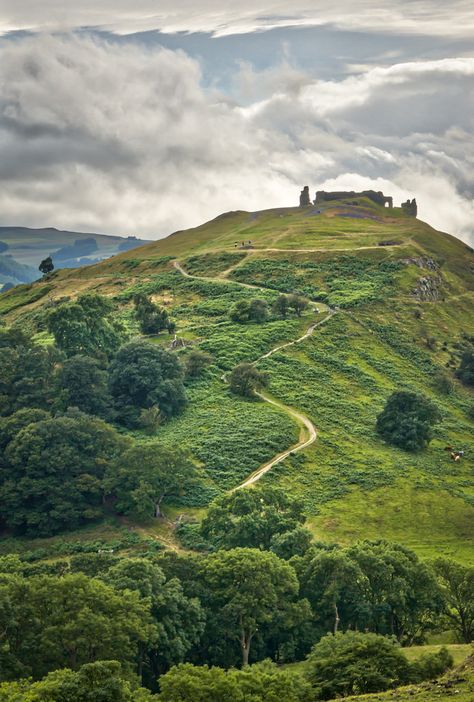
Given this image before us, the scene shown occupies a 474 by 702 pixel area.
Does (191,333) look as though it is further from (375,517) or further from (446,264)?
(446,264)

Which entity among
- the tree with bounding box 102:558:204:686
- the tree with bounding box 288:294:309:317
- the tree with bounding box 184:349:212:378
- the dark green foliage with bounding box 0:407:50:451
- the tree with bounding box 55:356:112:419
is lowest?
the tree with bounding box 102:558:204:686

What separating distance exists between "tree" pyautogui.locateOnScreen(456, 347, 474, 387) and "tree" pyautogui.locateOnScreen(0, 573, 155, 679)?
83.1 m

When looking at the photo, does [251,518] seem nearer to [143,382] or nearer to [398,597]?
[398,597]

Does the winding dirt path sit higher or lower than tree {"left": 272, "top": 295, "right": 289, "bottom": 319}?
lower

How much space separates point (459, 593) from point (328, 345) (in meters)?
62.9

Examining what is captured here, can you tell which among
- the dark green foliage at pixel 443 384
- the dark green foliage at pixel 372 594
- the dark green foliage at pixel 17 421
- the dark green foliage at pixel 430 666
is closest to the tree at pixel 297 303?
the dark green foliage at pixel 443 384

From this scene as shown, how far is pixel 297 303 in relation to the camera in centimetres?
12406

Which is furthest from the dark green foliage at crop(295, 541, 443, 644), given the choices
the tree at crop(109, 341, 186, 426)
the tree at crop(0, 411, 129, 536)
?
the tree at crop(109, 341, 186, 426)

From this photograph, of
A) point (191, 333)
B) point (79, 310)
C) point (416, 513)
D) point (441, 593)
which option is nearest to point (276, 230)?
point (191, 333)

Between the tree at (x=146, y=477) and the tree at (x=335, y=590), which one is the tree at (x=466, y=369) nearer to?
the tree at (x=146, y=477)

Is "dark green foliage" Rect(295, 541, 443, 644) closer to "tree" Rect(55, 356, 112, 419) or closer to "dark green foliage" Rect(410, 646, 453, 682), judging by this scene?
"dark green foliage" Rect(410, 646, 453, 682)

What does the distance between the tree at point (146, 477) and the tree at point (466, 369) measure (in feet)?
192

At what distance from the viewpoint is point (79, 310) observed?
102m

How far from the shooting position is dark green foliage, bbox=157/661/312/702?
36.1 meters
